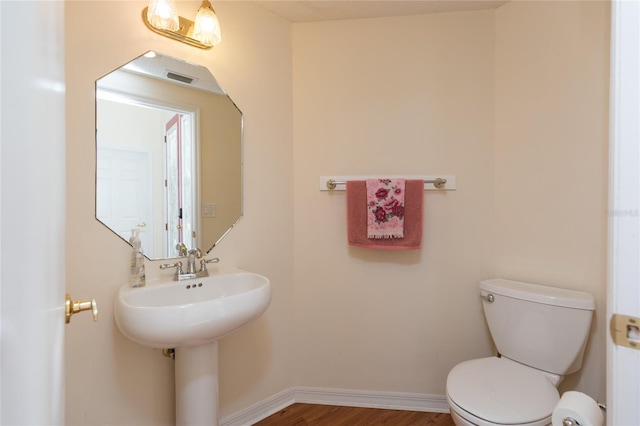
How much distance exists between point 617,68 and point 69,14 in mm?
1589

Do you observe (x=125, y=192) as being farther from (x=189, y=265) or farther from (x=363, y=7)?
(x=363, y=7)

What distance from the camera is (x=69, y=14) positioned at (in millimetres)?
1082

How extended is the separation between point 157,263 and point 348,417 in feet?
4.23

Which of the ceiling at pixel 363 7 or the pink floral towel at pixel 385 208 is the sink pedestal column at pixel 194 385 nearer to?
the pink floral towel at pixel 385 208

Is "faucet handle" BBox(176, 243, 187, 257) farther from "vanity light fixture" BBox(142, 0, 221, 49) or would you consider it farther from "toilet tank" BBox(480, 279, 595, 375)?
"toilet tank" BBox(480, 279, 595, 375)

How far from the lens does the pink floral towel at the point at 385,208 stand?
5.29 ft

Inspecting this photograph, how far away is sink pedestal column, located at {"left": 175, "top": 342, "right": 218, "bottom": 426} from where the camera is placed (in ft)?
3.96

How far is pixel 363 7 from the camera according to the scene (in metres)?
1.62

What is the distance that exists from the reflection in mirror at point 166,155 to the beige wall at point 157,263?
0.05 metres

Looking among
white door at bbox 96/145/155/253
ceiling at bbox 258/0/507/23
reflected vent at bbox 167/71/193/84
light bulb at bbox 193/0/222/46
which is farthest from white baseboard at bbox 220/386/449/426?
ceiling at bbox 258/0/507/23

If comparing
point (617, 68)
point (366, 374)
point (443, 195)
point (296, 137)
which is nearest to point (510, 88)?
point (443, 195)

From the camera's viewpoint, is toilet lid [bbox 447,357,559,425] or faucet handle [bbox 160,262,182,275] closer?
toilet lid [bbox 447,357,559,425]

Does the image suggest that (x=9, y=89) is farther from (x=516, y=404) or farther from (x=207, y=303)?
(x=516, y=404)

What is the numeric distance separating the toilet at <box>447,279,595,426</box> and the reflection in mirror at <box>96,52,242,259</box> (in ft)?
4.21
